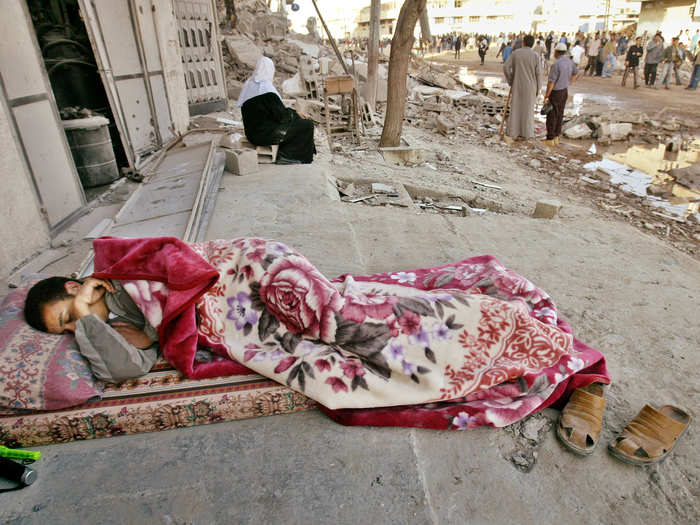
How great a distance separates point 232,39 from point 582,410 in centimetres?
1386

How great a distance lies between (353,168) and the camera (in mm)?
6242

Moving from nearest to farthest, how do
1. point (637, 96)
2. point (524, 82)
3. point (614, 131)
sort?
point (524, 82) → point (614, 131) → point (637, 96)

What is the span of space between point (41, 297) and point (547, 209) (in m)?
4.76

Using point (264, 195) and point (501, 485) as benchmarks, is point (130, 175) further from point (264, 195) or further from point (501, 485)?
point (501, 485)

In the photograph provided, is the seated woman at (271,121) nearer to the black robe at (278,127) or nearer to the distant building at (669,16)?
the black robe at (278,127)

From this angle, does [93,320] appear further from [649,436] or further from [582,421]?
[649,436]

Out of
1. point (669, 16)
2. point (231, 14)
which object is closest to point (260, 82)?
point (231, 14)

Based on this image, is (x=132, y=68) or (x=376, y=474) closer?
(x=376, y=474)

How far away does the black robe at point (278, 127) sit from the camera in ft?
18.1


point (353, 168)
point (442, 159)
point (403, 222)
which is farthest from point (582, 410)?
point (442, 159)

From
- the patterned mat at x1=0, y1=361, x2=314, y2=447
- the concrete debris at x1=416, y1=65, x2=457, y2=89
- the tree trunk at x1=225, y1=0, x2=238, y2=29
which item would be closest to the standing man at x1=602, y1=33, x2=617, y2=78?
the concrete debris at x1=416, y1=65, x2=457, y2=89

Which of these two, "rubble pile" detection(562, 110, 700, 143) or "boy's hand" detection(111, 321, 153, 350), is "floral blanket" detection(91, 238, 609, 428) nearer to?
"boy's hand" detection(111, 321, 153, 350)

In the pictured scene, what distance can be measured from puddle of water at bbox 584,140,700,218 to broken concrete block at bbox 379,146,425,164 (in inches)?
120

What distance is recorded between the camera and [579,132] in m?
9.58
